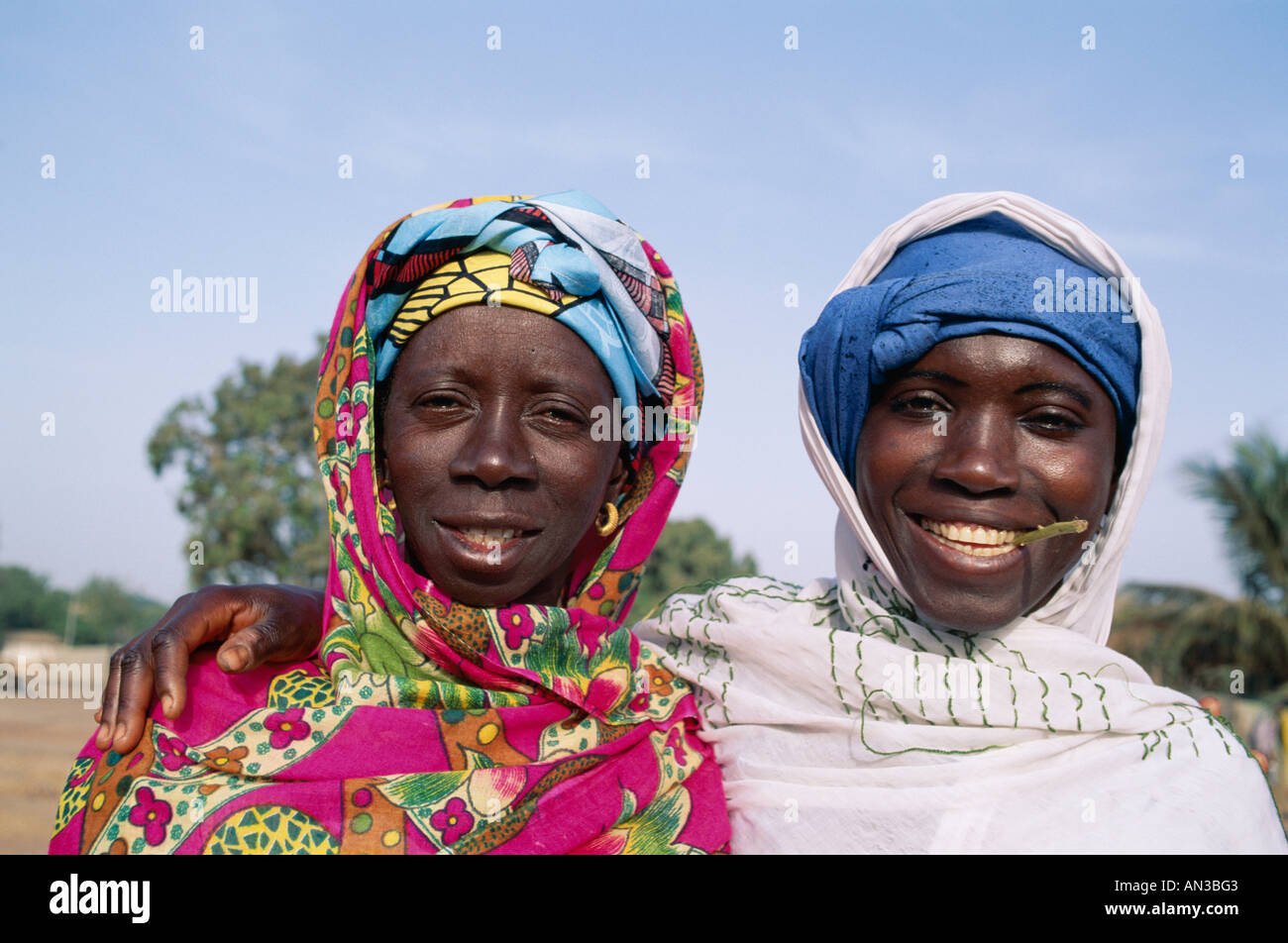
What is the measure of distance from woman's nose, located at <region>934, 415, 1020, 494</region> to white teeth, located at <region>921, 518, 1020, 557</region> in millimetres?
96

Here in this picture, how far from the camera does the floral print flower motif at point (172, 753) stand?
2432 mm

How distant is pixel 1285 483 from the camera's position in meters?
17.4

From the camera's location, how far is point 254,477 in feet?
64.4

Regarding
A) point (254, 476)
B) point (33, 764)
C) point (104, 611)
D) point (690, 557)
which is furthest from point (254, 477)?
point (104, 611)

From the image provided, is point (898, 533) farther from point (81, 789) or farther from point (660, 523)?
point (81, 789)

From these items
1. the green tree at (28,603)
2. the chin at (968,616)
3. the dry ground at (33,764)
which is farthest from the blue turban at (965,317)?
the green tree at (28,603)

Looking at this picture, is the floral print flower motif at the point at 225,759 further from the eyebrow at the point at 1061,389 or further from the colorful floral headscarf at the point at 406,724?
the eyebrow at the point at 1061,389

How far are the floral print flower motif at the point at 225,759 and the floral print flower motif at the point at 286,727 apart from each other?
7 centimetres

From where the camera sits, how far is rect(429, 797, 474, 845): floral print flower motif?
239 cm

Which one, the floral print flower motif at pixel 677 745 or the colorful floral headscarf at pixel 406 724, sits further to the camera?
the floral print flower motif at pixel 677 745

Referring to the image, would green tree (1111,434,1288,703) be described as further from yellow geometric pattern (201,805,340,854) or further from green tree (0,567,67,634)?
green tree (0,567,67,634)

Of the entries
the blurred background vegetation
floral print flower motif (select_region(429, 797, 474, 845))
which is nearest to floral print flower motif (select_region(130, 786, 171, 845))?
floral print flower motif (select_region(429, 797, 474, 845))

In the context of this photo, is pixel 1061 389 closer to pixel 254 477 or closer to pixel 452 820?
pixel 452 820
